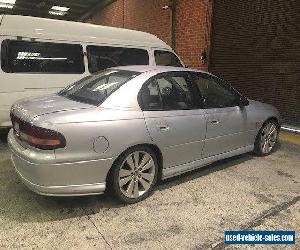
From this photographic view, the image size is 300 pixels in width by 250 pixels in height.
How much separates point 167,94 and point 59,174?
5.17 ft

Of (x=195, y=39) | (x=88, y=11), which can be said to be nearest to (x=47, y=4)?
(x=88, y=11)

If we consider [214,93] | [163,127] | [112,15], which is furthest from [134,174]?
[112,15]

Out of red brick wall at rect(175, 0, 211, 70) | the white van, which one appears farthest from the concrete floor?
red brick wall at rect(175, 0, 211, 70)

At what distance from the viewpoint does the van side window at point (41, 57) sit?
5.15 m

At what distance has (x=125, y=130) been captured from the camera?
3.23 m

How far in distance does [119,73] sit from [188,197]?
1.73 metres

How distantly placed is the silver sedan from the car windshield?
0.05 ft

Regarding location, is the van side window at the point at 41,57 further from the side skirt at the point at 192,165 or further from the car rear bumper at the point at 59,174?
the side skirt at the point at 192,165

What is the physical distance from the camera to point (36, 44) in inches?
215

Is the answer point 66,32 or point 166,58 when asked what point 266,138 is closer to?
point 166,58

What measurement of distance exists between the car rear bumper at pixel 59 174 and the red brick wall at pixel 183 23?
24.0ft

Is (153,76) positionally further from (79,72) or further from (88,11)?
(88,11)

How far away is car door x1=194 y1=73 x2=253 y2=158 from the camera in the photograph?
13.6 ft

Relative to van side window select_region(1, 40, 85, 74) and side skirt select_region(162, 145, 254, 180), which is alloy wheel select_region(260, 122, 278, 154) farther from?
van side window select_region(1, 40, 85, 74)
